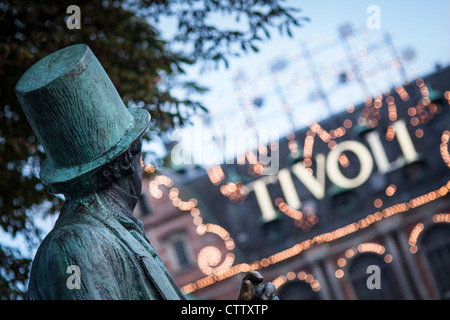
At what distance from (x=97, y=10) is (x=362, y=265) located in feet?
46.6

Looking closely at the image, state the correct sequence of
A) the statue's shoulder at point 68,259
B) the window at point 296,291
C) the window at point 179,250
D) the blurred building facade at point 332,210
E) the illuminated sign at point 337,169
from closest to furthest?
Result: the statue's shoulder at point 68,259 → the blurred building facade at point 332,210 → the window at point 296,291 → the illuminated sign at point 337,169 → the window at point 179,250

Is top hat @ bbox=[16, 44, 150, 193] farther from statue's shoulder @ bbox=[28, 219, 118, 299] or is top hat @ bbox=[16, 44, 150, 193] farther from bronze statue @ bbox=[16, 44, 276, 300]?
statue's shoulder @ bbox=[28, 219, 118, 299]

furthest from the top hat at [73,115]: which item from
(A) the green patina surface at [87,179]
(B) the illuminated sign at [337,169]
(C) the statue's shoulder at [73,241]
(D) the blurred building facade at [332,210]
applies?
(B) the illuminated sign at [337,169]

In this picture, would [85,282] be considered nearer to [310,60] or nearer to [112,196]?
[112,196]

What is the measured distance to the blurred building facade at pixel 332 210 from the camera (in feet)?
60.4

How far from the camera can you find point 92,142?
204cm

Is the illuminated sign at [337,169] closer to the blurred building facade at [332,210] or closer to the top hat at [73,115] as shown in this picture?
the blurred building facade at [332,210]

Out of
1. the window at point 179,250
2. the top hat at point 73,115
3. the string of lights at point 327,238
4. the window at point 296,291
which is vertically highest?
the top hat at point 73,115

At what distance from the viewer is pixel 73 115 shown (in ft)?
6.61

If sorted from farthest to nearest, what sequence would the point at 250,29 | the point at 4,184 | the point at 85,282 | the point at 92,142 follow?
the point at 250,29 → the point at 4,184 → the point at 92,142 → the point at 85,282

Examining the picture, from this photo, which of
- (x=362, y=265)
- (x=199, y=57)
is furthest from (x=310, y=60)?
(x=199, y=57)

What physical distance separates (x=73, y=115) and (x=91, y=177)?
21 cm

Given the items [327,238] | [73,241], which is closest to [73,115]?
[73,241]

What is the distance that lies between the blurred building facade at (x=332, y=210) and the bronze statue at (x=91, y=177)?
1695cm
